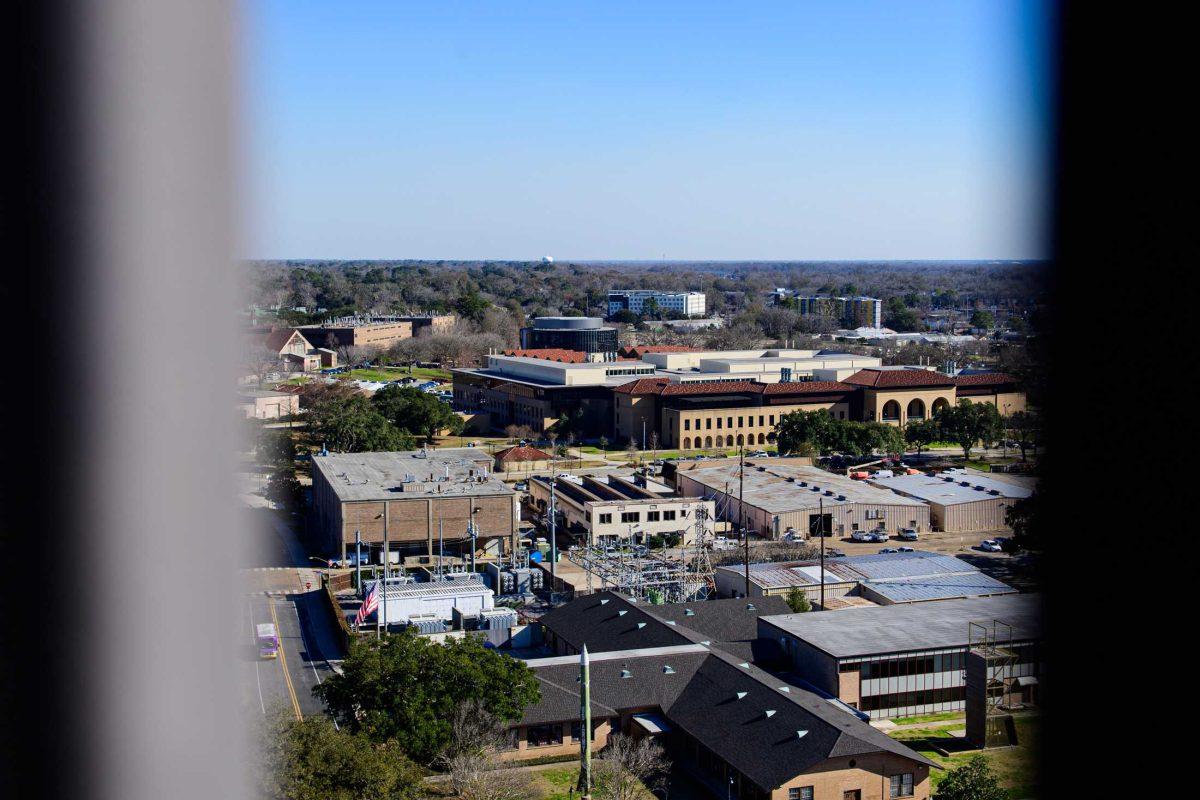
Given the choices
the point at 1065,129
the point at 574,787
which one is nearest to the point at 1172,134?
the point at 1065,129

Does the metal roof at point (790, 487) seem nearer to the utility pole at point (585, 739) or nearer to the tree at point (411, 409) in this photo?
the tree at point (411, 409)

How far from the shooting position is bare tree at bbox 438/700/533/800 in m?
6.81

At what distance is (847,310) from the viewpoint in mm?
55344

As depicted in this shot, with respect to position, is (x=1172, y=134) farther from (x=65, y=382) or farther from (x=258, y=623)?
(x=258, y=623)

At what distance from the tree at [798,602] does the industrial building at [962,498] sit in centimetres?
548

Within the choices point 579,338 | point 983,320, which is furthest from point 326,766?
point 983,320

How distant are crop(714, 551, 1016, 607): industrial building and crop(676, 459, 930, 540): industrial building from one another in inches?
99.5

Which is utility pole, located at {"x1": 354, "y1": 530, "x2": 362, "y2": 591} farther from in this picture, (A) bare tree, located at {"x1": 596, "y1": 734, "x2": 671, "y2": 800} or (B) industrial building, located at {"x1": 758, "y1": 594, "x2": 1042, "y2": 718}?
(A) bare tree, located at {"x1": 596, "y1": 734, "x2": 671, "y2": 800}

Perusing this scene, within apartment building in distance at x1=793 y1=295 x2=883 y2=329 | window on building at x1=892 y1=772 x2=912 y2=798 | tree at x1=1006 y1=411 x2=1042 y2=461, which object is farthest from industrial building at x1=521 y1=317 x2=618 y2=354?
tree at x1=1006 y1=411 x2=1042 y2=461

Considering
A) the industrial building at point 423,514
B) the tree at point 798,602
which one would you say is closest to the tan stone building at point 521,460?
the industrial building at point 423,514

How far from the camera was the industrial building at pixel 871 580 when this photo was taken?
11.5 m

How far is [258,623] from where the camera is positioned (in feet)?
36.8

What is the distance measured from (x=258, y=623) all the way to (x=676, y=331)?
38.0 meters

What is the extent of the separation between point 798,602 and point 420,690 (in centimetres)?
486
